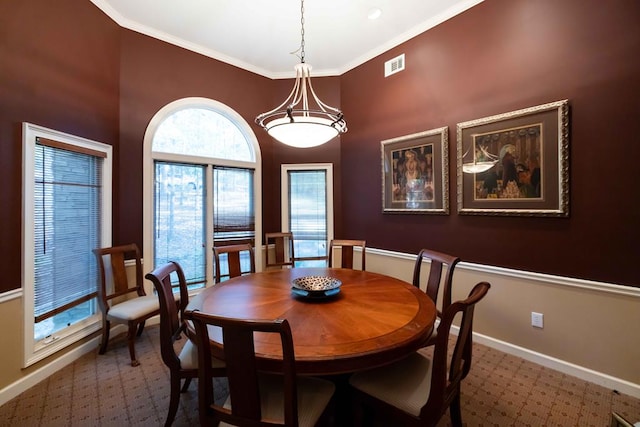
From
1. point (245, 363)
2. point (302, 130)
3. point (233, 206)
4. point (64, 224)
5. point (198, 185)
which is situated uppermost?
point (302, 130)

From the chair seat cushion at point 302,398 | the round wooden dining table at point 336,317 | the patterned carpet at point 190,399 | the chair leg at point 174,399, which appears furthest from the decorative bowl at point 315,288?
the patterned carpet at point 190,399

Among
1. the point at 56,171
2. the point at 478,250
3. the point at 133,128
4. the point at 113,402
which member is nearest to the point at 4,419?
the point at 113,402

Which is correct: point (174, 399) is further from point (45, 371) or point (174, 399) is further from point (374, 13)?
point (374, 13)

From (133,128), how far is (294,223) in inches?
93.7

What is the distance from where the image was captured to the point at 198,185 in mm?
3809

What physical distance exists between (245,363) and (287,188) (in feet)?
11.3

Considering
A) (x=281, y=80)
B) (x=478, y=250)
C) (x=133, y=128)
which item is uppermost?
(x=281, y=80)

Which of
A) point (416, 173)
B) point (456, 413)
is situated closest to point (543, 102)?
point (416, 173)

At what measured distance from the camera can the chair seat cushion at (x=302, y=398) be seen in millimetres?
1292

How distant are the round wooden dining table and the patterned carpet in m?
0.83

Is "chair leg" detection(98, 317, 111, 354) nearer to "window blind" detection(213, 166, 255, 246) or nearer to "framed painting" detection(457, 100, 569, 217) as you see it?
"window blind" detection(213, 166, 255, 246)

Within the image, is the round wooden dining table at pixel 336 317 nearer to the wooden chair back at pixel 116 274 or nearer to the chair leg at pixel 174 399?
A: the chair leg at pixel 174 399

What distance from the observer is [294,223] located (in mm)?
4465

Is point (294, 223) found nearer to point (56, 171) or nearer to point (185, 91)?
point (185, 91)
